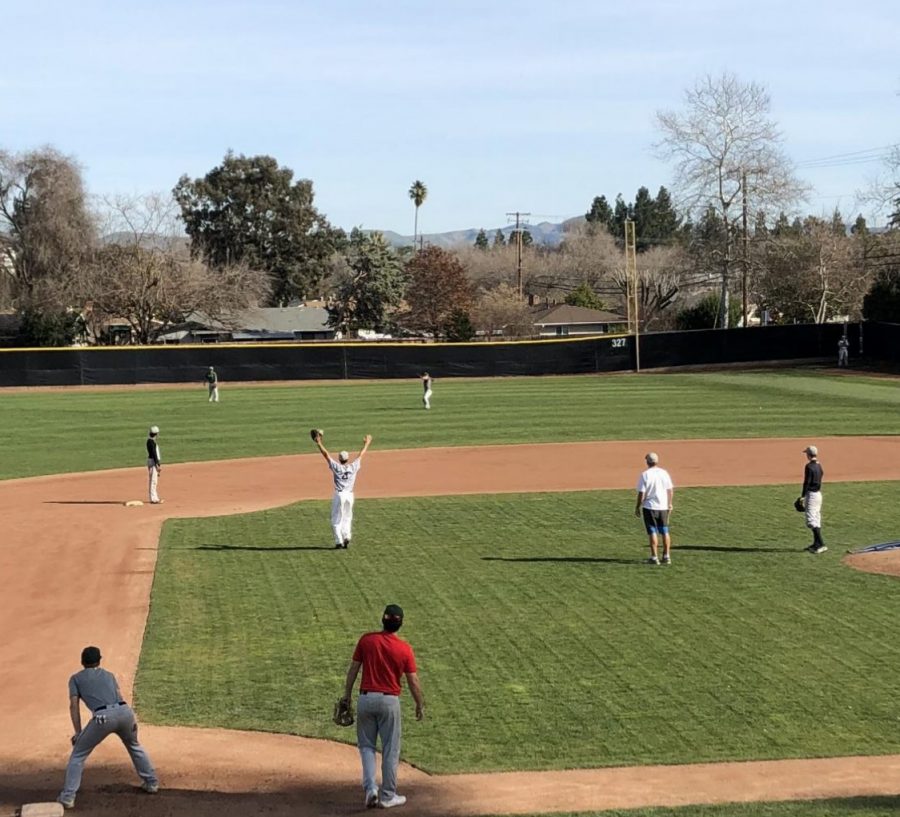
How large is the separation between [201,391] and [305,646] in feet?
152

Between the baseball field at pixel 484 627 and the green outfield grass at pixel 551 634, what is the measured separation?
0.05 metres

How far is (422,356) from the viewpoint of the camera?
66.4m

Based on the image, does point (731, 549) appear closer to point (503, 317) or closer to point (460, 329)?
point (460, 329)

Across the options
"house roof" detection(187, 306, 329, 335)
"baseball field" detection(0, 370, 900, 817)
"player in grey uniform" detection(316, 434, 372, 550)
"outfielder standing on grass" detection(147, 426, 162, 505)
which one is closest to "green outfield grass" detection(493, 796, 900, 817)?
"baseball field" detection(0, 370, 900, 817)

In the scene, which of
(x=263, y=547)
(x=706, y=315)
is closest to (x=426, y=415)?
(x=263, y=547)

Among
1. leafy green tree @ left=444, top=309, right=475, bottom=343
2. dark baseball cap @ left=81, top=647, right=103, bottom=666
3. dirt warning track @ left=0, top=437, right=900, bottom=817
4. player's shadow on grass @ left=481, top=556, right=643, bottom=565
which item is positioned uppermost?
leafy green tree @ left=444, top=309, right=475, bottom=343

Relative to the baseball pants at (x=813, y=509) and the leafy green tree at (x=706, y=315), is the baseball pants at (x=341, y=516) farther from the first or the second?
the leafy green tree at (x=706, y=315)

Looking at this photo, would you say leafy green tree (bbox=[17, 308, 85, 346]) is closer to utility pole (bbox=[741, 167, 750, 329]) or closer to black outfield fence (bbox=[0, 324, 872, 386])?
black outfield fence (bbox=[0, 324, 872, 386])

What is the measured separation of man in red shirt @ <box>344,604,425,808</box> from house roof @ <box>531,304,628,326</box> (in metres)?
91.5

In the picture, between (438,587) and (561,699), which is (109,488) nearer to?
(438,587)

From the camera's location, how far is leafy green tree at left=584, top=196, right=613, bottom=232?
600 feet

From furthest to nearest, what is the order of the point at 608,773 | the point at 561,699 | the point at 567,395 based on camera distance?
the point at 567,395
the point at 561,699
the point at 608,773

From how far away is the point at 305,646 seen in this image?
14711 mm

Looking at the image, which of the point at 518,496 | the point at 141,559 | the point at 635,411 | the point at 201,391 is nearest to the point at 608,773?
the point at 141,559
